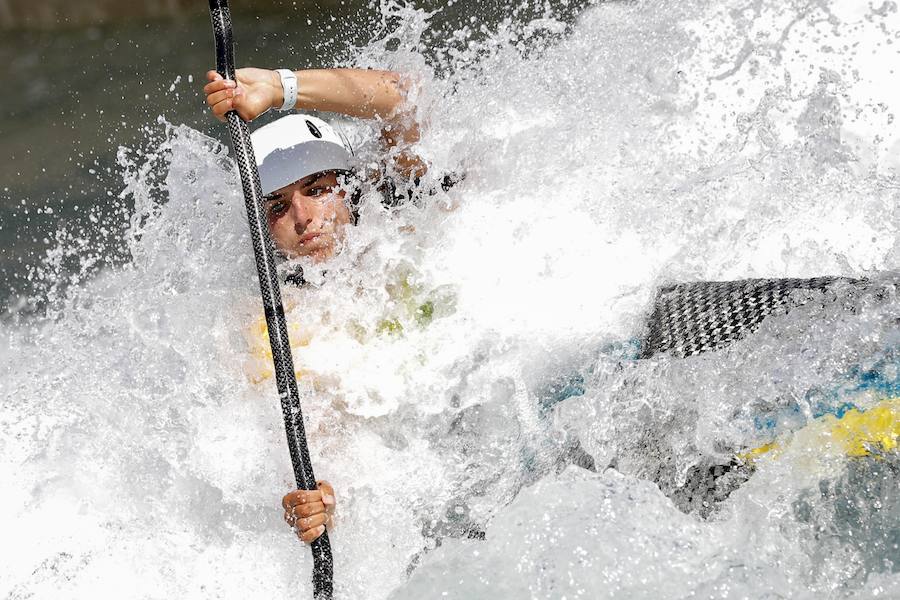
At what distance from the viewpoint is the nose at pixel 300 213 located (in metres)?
2.66

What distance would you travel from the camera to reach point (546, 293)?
103 inches

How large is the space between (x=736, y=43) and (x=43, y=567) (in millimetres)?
3054

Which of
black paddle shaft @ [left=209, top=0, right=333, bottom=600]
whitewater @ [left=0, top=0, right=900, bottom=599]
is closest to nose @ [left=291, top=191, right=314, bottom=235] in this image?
whitewater @ [left=0, top=0, right=900, bottom=599]

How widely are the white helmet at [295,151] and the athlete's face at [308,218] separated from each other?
3 centimetres

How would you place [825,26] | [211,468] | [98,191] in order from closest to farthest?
[211,468] < [825,26] < [98,191]

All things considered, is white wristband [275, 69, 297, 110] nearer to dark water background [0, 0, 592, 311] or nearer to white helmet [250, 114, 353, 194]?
white helmet [250, 114, 353, 194]

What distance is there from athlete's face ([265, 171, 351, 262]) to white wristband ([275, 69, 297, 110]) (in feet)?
1.18

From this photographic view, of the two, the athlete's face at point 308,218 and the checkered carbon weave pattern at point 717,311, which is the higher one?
the athlete's face at point 308,218

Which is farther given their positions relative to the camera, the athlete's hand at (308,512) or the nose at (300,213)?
the nose at (300,213)

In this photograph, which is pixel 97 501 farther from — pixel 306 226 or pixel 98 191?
pixel 98 191

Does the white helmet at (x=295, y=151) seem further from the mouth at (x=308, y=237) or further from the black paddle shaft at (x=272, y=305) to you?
the black paddle shaft at (x=272, y=305)

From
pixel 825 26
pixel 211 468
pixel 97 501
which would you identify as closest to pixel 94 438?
pixel 97 501

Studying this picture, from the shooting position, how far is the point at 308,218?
8.76ft

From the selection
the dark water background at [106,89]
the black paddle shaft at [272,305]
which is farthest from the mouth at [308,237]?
the dark water background at [106,89]
